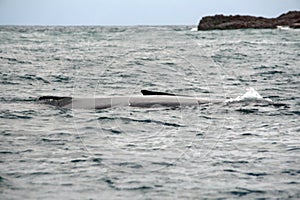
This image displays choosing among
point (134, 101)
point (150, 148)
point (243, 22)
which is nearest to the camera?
point (150, 148)

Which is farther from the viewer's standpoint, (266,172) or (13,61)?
(13,61)

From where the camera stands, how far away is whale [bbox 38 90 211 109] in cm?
1195

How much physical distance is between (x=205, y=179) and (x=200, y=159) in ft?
3.24

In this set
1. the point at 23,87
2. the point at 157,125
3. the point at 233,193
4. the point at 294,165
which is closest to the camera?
the point at 233,193

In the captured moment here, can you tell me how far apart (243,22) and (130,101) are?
91787 millimetres

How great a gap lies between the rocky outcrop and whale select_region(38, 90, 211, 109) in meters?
84.2

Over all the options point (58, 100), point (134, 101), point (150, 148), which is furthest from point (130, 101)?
point (150, 148)

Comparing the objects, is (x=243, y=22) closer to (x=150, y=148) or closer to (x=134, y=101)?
(x=134, y=101)

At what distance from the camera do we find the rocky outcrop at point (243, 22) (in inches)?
3893

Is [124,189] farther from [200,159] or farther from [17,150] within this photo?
[17,150]

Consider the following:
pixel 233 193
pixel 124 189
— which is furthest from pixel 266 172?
pixel 124 189

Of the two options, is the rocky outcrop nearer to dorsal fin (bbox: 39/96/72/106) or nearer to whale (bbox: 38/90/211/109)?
whale (bbox: 38/90/211/109)

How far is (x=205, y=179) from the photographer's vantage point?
20.6 feet

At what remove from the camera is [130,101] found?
40.3 ft
